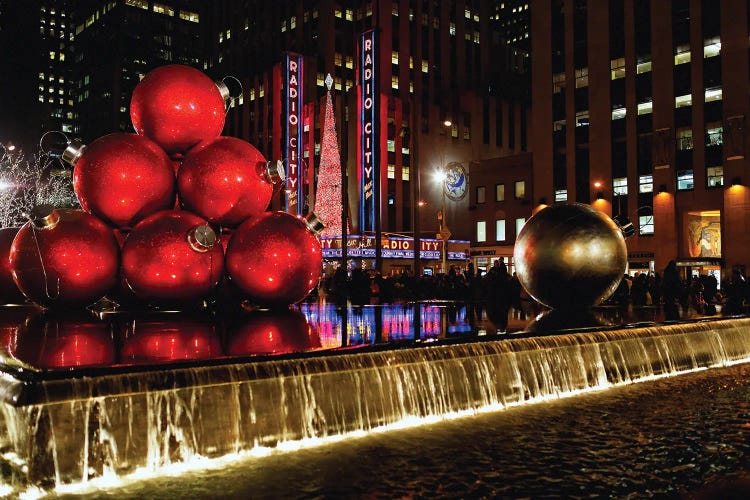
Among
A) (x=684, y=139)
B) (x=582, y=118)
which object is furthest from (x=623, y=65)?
(x=684, y=139)

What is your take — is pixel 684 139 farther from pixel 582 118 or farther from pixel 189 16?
pixel 189 16

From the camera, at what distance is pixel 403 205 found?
209 feet

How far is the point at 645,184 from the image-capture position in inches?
1759

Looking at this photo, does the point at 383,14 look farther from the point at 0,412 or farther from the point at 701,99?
the point at 0,412

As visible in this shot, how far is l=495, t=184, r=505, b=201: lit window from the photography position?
5522 cm

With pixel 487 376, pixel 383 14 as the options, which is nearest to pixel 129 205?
pixel 487 376

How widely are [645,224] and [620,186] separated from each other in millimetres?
3204

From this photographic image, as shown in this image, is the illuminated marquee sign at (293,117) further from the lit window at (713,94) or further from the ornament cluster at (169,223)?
the ornament cluster at (169,223)

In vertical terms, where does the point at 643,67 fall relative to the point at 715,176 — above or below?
above

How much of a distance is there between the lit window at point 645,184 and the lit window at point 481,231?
1437cm

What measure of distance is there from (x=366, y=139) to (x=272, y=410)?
38846mm

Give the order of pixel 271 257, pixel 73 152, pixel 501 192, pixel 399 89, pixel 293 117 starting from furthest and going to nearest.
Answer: pixel 399 89
pixel 501 192
pixel 293 117
pixel 73 152
pixel 271 257

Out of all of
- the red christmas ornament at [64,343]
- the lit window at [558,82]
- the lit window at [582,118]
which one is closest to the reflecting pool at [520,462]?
the red christmas ornament at [64,343]

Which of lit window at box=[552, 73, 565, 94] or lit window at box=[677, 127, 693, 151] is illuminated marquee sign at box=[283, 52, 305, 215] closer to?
lit window at box=[552, 73, 565, 94]
